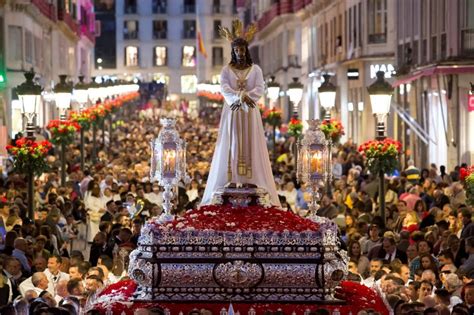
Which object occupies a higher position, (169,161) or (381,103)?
(381,103)

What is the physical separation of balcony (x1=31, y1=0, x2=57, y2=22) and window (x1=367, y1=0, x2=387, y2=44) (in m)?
14.0

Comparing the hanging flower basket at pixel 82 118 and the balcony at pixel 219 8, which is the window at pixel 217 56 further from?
the hanging flower basket at pixel 82 118

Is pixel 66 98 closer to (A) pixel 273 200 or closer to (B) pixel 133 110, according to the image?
(A) pixel 273 200

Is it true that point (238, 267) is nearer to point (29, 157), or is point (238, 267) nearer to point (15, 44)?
point (29, 157)

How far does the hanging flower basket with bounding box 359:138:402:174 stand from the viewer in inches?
1117

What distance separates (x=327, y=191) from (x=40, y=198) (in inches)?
264

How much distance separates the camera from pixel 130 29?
16538 cm

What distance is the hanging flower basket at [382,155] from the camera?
28.4 m

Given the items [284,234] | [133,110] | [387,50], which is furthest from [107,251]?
[133,110]

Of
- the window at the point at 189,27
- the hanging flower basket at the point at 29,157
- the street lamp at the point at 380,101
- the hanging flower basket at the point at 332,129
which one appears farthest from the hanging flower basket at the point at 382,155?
the window at the point at 189,27

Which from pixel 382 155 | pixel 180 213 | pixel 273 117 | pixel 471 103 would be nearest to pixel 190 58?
pixel 273 117

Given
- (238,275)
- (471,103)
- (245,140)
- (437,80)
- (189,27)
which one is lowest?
(238,275)

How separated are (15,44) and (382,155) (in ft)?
121

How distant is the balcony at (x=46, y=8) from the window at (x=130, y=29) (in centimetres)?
8072
